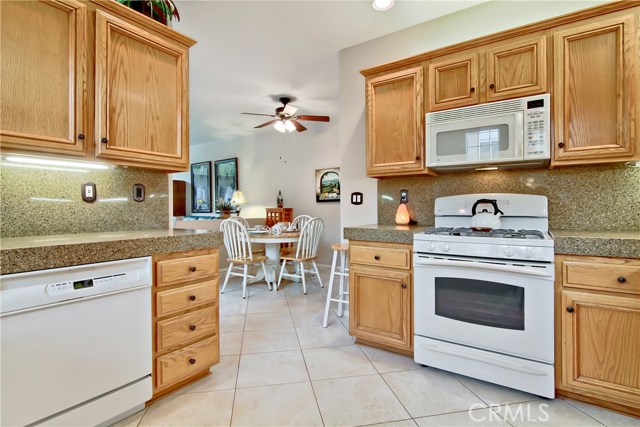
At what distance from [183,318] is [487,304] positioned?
171 centimetres

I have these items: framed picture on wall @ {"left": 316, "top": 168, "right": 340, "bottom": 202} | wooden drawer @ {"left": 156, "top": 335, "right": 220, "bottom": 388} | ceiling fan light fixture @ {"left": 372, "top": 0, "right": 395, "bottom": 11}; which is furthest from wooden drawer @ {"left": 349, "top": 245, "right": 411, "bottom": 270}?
framed picture on wall @ {"left": 316, "top": 168, "right": 340, "bottom": 202}

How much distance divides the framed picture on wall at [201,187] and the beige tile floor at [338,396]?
5.29 m

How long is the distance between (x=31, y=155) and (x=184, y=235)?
83cm

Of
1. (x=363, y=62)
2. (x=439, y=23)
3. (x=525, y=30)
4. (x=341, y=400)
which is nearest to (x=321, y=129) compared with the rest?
(x=363, y=62)

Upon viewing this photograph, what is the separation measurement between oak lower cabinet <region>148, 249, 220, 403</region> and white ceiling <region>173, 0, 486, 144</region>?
6.45 ft

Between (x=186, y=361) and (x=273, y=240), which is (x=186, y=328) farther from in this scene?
(x=273, y=240)

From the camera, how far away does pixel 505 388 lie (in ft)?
5.59

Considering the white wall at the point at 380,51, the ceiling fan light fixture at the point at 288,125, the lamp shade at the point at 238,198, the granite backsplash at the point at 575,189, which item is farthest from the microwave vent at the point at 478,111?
the lamp shade at the point at 238,198

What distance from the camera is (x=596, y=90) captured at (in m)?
1.72

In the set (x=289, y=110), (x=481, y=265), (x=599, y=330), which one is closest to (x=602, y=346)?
(x=599, y=330)

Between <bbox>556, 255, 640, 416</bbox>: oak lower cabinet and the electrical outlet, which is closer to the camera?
<bbox>556, 255, 640, 416</bbox>: oak lower cabinet

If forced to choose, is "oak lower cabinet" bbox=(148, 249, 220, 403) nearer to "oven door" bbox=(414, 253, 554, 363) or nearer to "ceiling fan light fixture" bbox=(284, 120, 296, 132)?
"oven door" bbox=(414, 253, 554, 363)

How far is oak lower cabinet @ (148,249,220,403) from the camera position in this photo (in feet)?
5.02

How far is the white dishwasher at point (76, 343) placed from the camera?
1.09 m
